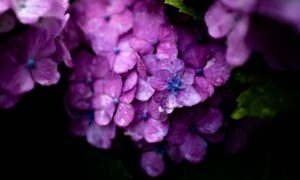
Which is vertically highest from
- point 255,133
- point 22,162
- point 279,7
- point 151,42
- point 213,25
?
point 279,7

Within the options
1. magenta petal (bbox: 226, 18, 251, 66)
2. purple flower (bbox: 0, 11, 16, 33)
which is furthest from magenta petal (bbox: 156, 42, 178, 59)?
purple flower (bbox: 0, 11, 16, 33)

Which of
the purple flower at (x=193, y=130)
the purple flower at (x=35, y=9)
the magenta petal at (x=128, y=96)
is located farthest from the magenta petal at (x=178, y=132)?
A: the purple flower at (x=35, y=9)

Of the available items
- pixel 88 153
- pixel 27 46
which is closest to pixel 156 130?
pixel 88 153

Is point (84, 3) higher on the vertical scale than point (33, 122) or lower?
higher

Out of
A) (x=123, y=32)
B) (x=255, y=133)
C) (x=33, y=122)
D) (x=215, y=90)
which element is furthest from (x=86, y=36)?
(x=255, y=133)

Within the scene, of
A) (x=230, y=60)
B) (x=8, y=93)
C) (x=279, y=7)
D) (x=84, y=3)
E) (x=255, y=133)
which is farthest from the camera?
(x=84, y=3)

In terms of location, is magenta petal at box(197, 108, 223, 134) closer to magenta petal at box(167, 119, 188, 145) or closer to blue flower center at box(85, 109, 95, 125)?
magenta petal at box(167, 119, 188, 145)

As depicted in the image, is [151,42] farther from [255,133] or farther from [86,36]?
[255,133]

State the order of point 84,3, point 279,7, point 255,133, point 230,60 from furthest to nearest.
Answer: point 84,3, point 255,133, point 230,60, point 279,7
